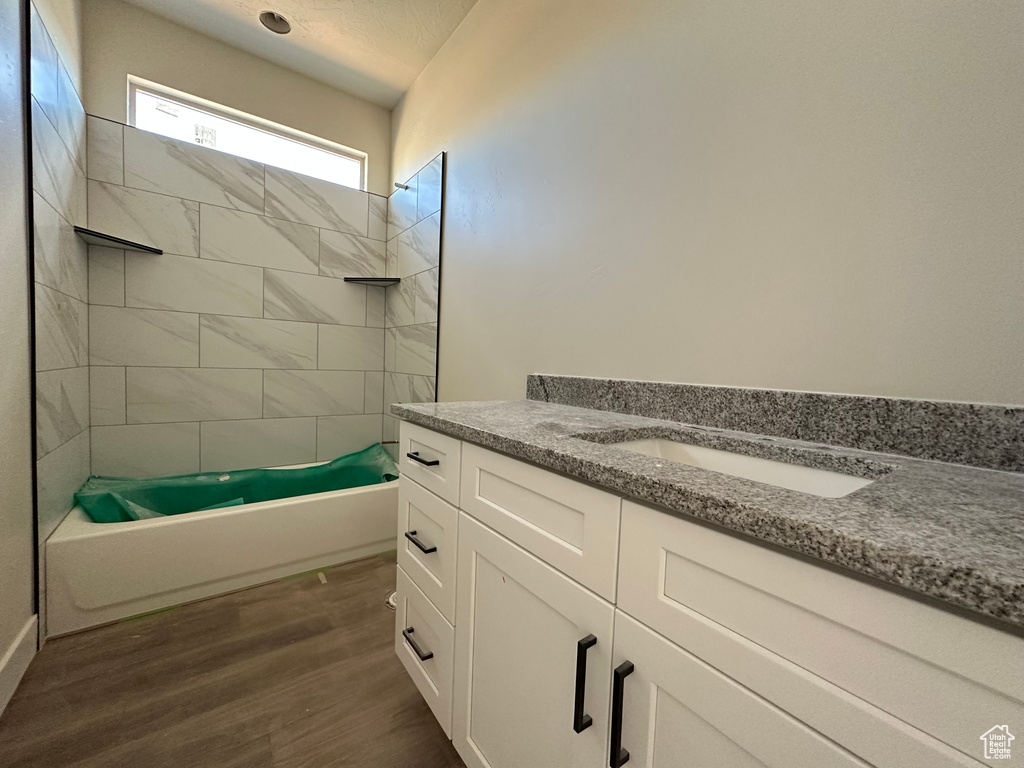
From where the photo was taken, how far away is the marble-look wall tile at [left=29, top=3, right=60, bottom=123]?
4.40 ft

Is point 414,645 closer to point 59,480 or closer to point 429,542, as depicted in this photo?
point 429,542

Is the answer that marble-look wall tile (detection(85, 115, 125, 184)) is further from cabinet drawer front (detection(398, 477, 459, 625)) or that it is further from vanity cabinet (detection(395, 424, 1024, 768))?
vanity cabinet (detection(395, 424, 1024, 768))

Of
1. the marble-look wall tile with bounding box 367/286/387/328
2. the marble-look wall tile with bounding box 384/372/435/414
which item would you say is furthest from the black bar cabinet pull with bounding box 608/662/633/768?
the marble-look wall tile with bounding box 367/286/387/328

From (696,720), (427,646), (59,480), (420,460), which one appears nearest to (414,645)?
(427,646)

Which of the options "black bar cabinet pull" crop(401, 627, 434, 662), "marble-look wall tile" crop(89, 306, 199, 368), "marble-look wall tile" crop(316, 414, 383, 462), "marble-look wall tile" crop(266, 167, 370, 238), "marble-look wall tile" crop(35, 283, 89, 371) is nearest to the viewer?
"black bar cabinet pull" crop(401, 627, 434, 662)

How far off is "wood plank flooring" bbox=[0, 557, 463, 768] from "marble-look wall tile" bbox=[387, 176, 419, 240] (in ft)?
6.96

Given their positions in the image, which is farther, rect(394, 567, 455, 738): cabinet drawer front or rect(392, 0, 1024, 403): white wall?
rect(394, 567, 455, 738): cabinet drawer front

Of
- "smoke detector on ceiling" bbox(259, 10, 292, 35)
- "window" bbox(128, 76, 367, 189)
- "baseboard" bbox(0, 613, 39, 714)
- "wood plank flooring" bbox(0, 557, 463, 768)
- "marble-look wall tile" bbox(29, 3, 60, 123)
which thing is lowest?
"wood plank flooring" bbox(0, 557, 463, 768)

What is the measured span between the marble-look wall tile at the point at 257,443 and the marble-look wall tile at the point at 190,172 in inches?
49.5

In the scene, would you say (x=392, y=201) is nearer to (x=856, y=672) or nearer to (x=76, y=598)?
(x=76, y=598)

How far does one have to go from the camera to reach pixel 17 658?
1247mm

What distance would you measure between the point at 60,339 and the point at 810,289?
2.54 metres

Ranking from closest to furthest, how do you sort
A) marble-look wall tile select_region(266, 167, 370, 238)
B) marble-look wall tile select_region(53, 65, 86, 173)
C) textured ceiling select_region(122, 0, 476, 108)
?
marble-look wall tile select_region(53, 65, 86, 173), textured ceiling select_region(122, 0, 476, 108), marble-look wall tile select_region(266, 167, 370, 238)

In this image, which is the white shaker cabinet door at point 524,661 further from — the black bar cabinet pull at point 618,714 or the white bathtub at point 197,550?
the white bathtub at point 197,550
